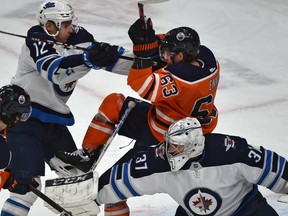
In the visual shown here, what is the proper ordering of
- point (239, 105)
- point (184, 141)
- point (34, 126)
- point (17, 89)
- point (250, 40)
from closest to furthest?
point (184, 141)
point (17, 89)
point (34, 126)
point (239, 105)
point (250, 40)

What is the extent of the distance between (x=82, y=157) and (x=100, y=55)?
63cm

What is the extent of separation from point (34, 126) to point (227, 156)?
1.18 metres

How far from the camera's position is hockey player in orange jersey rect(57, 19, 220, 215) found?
3.87m

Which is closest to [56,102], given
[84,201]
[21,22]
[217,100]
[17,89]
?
[17,89]

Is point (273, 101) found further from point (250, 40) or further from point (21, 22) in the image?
point (21, 22)

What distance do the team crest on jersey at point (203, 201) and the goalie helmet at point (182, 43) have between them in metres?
0.70

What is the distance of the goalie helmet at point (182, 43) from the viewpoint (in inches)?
155

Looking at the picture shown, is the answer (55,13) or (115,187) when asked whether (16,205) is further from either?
(55,13)

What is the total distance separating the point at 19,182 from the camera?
3.94 metres

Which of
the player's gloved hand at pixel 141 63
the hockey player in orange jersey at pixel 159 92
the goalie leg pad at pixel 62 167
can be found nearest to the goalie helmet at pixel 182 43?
the hockey player in orange jersey at pixel 159 92

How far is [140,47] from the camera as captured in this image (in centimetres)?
391

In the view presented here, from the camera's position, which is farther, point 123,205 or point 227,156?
point 123,205

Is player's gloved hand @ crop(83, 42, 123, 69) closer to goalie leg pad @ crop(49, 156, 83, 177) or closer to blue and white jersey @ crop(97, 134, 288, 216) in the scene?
blue and white jersey @ crop(97, 134, 288, 216)


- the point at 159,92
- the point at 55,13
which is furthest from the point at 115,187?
the point at 55,13
